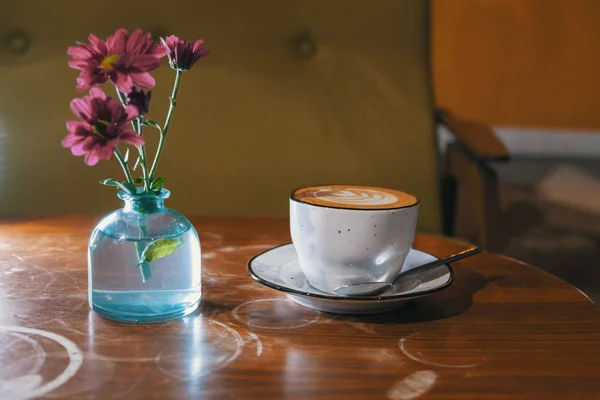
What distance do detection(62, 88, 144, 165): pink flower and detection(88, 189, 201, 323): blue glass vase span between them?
56 mm

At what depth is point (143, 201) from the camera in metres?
0.47

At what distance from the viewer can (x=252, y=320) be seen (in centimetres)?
48

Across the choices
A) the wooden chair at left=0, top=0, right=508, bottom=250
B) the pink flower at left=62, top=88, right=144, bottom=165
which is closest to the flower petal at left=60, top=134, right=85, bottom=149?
the pink flower at left=62, top=88, right=144, bottom=165

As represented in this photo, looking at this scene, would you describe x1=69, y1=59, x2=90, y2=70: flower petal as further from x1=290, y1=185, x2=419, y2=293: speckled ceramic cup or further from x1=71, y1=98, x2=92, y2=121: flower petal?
x1=290, y1=185, x2=419, y2=293: speckled ceramic cup

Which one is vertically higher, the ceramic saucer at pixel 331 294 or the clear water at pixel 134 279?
the clear water at pixel 134 279

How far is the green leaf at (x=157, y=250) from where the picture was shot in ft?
1.51

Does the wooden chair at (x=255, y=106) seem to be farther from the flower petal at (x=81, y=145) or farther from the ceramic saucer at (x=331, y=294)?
the flower petal at (x=81, y=145)

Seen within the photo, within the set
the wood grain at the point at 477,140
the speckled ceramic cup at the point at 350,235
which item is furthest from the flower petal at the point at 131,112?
the wood grain at the point at 477,140

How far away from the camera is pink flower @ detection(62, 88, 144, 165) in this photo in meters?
0.42

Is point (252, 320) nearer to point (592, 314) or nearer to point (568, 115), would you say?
point (592, 314)

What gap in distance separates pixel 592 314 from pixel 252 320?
27 cm

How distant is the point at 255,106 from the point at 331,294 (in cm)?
70

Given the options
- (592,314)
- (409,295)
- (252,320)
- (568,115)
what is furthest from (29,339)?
(568,115)

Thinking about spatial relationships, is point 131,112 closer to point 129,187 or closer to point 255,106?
point 129,187
